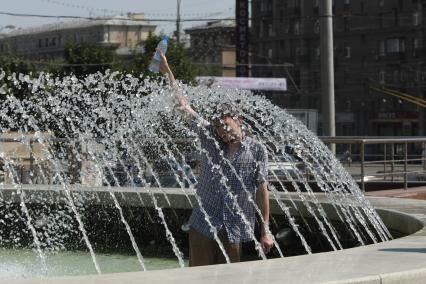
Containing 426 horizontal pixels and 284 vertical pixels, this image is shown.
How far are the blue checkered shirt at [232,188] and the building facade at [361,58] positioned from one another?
67.5m

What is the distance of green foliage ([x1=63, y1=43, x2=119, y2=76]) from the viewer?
1924 inches

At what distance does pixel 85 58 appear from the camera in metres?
49.8

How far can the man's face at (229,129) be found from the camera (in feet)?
21.7

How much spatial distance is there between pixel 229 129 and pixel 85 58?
→ 43805 mm

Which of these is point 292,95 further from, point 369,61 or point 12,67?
point 12,67

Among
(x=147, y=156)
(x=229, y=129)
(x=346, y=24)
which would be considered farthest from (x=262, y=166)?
(x=346, y=24)

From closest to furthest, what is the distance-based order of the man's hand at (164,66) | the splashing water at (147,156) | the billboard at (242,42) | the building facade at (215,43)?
the man's hand at (164,66) → the splashing water at (147,156) → the billboard at (242,42) → the building facade at (215,43)

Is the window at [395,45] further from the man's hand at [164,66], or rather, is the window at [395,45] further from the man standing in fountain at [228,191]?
the man standing in fountain at [228,191]

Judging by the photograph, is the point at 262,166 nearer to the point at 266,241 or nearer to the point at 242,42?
the point at 266,241

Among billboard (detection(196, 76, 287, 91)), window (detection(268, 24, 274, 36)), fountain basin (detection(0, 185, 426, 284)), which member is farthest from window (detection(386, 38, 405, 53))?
fountain basin (detection(0, 185, 426, 284))

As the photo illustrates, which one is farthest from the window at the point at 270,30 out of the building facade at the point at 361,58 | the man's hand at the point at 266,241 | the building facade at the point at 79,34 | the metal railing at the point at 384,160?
the man's hand at the point at 266,241

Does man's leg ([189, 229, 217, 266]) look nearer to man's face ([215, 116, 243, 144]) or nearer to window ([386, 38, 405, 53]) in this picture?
man's face ([215, 116, 243, 144])

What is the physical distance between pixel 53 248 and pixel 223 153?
16.6 ft

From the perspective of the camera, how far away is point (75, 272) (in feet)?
29.9
